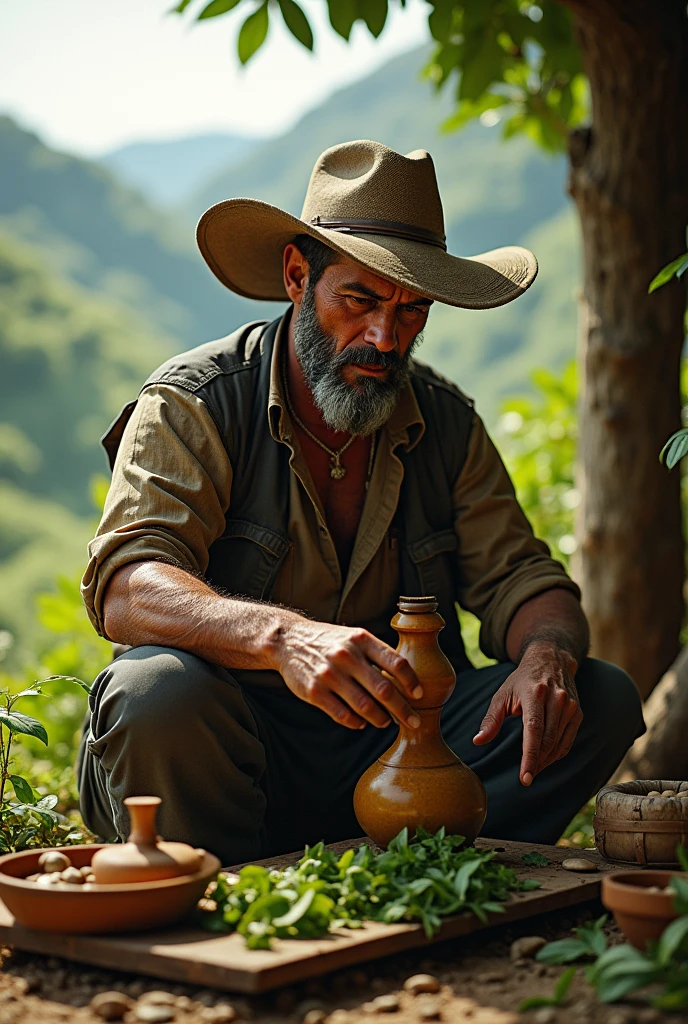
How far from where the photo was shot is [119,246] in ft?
38.3

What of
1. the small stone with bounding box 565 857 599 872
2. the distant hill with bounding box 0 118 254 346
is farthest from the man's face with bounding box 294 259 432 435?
the distant hill with bounding box 0 118 254 346

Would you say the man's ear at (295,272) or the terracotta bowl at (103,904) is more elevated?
the man's ear at (295,272)

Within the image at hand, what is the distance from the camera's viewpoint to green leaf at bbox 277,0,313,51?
3.40 m

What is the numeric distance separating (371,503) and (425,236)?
0.77 m

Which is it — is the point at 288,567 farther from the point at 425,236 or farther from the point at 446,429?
the point at 425,236

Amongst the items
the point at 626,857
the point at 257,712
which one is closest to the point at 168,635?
the point at 257,712

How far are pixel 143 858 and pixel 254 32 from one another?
96.1 inches

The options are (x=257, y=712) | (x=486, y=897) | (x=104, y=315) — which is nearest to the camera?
(x=486, y=897)

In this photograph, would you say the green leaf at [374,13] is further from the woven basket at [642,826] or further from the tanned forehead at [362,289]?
the woven basket at [642,826]

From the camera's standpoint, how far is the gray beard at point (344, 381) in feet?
10.8

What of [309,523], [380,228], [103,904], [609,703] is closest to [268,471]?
[309,523]

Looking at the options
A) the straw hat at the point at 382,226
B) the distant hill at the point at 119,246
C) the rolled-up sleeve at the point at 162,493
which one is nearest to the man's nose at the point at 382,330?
the straw hat at the point at 382,226

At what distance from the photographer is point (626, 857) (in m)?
2.73

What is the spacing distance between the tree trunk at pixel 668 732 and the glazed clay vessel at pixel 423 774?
5.98ft
